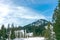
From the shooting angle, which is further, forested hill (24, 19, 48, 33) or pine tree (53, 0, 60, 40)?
forested hill (24, 19, 48, 33)

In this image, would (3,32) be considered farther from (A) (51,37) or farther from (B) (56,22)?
(B) (56,22)

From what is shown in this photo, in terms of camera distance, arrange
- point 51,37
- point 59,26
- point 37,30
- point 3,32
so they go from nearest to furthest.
Answer: point 59,26
point 51,37
point 3,32
point 37,30

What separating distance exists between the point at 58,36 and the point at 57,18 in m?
2.40

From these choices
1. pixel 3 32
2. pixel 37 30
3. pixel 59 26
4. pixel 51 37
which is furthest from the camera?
pixel 37 30

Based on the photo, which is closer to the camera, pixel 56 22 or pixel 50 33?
pixel 56 22

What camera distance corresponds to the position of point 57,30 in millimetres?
31562

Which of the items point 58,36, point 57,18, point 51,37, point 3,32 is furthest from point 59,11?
point 3,32

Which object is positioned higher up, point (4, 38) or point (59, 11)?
point (59, 11)

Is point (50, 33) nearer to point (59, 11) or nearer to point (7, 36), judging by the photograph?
point (59, 11)

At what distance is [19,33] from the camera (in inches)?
3219

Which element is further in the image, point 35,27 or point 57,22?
point 35,27

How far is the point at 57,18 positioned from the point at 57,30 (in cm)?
187

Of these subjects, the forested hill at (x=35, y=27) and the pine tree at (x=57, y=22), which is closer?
the pine tree at (x=57, y=22)

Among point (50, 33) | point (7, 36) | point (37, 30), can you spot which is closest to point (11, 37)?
point (7, 36)
